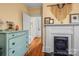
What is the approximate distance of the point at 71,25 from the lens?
1.76 metres

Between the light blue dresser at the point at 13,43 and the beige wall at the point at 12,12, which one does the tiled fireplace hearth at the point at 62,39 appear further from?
the beige wall at the point at 12,12

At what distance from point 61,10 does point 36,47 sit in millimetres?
553

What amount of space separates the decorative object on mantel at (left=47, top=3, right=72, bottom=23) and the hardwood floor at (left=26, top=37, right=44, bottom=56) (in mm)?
371

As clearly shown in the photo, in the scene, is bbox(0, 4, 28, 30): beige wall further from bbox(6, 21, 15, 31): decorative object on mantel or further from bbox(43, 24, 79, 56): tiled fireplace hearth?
bbox(43, 24, 79, 56): tiled fireplace hearth

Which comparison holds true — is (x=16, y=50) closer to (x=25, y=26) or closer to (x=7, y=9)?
(x=25, y=26)

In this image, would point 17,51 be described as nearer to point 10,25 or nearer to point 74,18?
point 10,25

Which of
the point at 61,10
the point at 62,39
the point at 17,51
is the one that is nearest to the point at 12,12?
the point at 17,51

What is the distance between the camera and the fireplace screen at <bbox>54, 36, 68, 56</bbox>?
1732mm

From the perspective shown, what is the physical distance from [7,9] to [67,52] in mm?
898

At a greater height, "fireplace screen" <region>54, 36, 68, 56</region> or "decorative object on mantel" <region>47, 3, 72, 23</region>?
"decorative object on mantel" <region>47, 3, 72, 23</region>

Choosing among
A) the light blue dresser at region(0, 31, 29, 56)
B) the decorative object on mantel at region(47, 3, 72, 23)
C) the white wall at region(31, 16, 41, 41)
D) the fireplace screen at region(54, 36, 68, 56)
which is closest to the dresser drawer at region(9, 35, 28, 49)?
the light blue dresser at region(0, 31, 29, 56)

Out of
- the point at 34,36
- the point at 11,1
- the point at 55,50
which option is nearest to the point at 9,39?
the point at 34,36

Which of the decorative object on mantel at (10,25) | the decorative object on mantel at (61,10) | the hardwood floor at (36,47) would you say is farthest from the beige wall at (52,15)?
the decorative object on mantel at (10,25)

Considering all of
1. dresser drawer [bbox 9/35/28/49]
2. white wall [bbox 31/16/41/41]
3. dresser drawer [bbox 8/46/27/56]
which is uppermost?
white wall [bbox 31/16/41/41]
